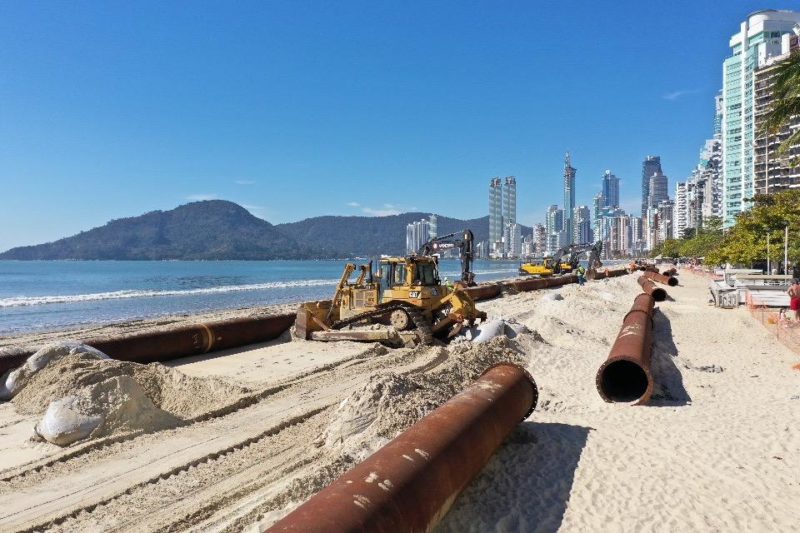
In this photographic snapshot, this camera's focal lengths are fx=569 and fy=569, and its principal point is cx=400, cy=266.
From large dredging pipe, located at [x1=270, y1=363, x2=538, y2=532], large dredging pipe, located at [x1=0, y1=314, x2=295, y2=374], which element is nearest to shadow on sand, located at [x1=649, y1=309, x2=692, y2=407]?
large dredging pipe, located at [x1=270, y1=363, x2=538, y2=532]

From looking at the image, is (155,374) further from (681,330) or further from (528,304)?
(528,304)

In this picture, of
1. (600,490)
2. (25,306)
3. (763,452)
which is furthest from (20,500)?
(25,306)

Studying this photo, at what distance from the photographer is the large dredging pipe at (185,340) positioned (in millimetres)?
12008

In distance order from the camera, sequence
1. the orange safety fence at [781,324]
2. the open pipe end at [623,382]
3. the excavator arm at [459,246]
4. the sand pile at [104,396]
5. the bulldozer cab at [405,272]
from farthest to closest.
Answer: the excavator arm at [459,246] < the orange safety fence at [781,324] < the bulldozer cab at [405,272] < the open pipe end at [623,382] < the sand pile at [104,396]

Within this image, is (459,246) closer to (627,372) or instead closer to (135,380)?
(627,372)

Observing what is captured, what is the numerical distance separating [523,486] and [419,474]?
2.03m

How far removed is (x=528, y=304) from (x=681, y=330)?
8.33m

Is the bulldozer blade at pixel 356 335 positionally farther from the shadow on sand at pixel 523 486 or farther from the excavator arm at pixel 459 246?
the excavator arm at pixel 459 246

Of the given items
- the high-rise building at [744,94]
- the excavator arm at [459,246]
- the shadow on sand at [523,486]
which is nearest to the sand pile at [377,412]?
the shadow on sand at [523,486]

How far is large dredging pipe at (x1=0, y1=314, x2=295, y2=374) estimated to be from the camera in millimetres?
12008

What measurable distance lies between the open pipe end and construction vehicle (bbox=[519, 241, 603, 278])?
1662 inches

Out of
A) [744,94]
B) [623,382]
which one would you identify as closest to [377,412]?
[623,382]

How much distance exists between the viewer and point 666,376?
472 inches

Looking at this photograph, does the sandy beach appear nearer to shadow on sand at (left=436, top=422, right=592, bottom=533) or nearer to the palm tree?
shadow on sand at (left=436, top=422, right=592, bottom=533)
